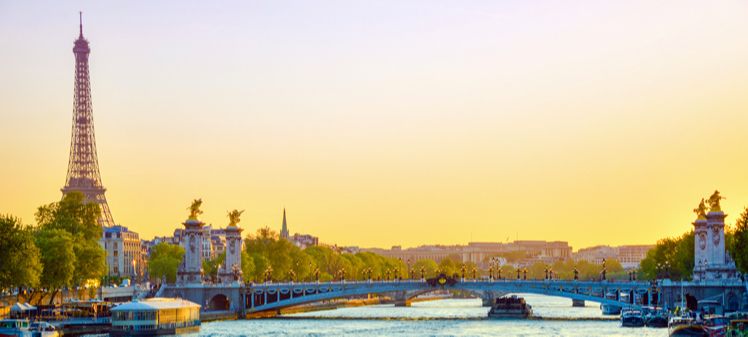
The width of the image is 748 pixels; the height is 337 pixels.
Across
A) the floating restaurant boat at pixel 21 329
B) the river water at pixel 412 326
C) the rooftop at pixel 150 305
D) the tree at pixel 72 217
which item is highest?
the tree at pixel 72 217

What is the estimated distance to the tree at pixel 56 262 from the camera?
113 metres

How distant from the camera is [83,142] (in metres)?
180

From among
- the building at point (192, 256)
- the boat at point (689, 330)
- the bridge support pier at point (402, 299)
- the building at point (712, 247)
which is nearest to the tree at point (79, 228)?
the building at point (192, 256)

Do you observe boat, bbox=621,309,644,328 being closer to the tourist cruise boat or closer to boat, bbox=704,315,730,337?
boat, bbox=704,315,730,337

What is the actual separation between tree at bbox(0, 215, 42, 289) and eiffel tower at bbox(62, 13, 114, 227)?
72161mm

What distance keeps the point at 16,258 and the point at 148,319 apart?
29.9 feet

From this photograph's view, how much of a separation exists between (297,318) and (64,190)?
5363cm

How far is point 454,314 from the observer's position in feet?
482

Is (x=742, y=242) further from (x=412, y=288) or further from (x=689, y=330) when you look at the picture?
(x=412, y=288)

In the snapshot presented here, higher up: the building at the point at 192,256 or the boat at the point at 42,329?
the building at the point at 192,256

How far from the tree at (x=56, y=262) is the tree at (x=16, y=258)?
20.1 ft

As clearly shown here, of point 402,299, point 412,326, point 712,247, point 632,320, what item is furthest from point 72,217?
point 402,299

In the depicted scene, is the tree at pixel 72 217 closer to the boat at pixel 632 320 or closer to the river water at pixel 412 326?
the river water at pixel 412 326

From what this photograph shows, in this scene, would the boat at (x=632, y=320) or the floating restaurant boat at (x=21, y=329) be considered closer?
the floating restaurant boat at (x=21, y=329)
